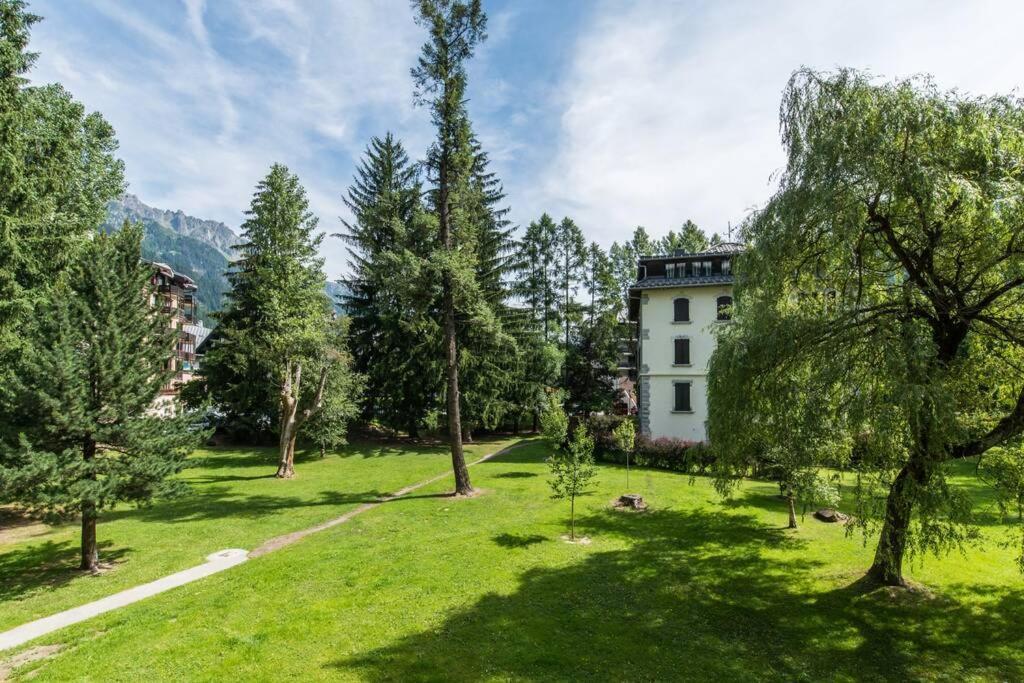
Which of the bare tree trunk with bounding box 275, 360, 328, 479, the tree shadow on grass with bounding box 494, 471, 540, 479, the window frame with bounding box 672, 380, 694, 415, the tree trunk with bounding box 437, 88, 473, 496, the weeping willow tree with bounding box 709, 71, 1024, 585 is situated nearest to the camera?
the weeping willow tree with bounding box 709, 71, 1024, 585

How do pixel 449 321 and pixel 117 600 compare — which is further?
pixel 449 321

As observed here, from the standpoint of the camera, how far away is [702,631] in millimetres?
9117

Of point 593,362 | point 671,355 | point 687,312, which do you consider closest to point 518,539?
point 671,355

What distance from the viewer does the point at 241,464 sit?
27.7m

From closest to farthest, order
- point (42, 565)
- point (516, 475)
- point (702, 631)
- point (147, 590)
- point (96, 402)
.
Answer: point (702, 631) < point (147, 590) < point (96, 402) < point (42, 565) < point (516, 475)

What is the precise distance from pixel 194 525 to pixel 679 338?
1003 inches

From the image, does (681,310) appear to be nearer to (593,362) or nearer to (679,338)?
(679,338)

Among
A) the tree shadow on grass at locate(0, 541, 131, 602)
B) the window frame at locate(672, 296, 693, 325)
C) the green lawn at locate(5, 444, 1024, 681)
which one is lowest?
the tree shadow on grass at locate(0, 541, 131, 602)

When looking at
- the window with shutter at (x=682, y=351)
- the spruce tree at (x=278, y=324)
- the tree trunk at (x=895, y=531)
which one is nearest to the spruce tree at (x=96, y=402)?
the spruce tree at (x=278, y=324)

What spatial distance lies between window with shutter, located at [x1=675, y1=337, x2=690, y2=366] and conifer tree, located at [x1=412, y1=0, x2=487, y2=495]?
14.9 meters

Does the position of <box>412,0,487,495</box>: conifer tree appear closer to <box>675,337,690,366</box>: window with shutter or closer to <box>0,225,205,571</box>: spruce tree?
<box>0,225,205,571</box>: spruce tree

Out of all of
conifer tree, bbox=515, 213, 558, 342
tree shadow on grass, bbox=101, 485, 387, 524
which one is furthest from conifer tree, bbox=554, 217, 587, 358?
tree shadow on grass, bbox=101, 485, 387, 524

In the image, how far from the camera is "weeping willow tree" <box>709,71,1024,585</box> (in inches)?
316

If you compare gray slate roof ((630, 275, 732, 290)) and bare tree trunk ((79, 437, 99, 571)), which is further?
gray slate roof ((630, 275, 732, 290))
